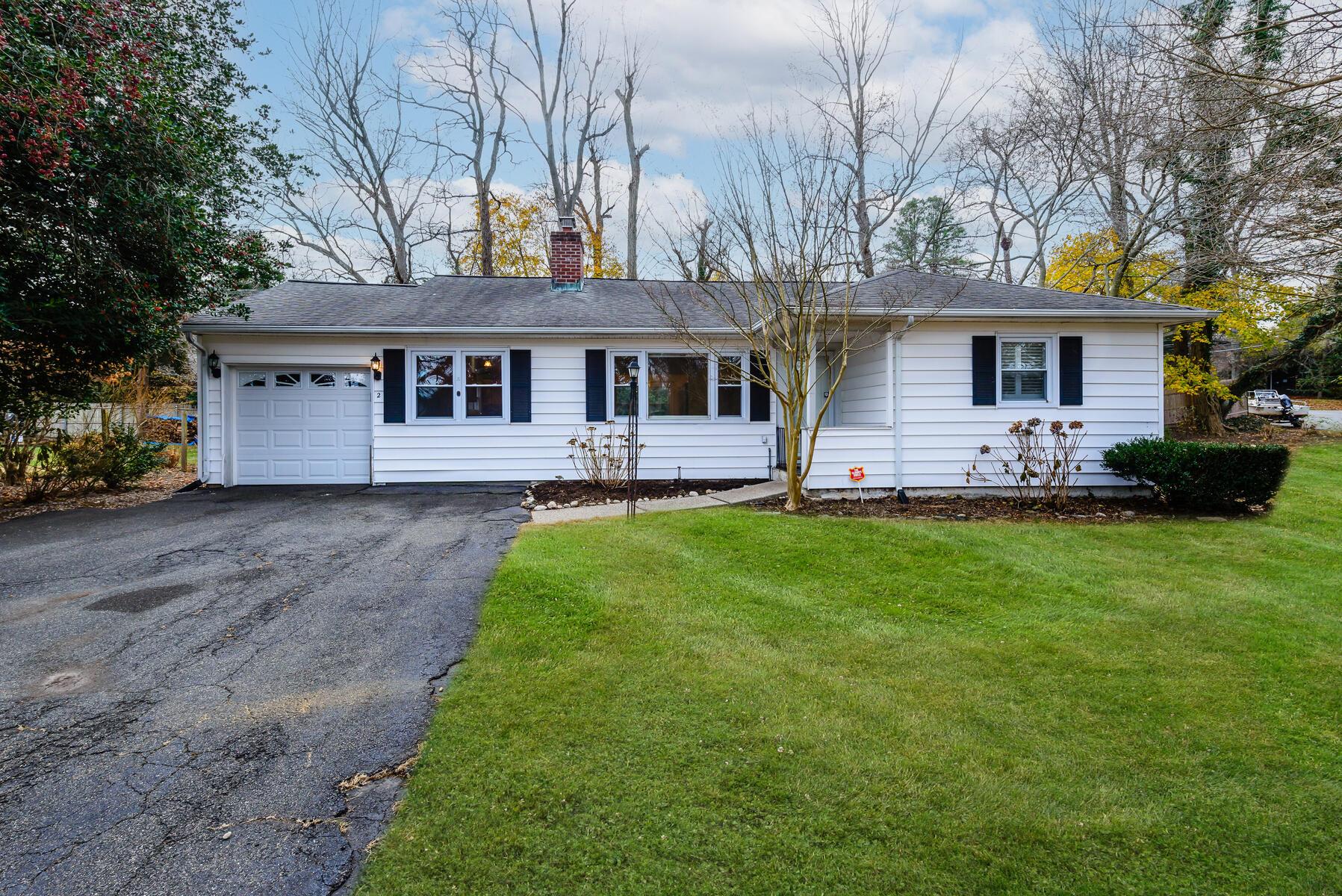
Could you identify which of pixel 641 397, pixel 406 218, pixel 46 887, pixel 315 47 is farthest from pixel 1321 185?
pixel 315 47

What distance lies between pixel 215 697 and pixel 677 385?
820cm

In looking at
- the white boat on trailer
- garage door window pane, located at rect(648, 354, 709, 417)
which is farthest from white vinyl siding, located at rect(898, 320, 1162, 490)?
the white boat on trailer

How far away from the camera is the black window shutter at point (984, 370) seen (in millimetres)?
9023

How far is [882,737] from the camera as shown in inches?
113

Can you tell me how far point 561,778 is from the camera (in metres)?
2.52

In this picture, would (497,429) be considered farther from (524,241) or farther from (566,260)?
(524,241)

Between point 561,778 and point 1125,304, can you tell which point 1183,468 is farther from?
point 561,778

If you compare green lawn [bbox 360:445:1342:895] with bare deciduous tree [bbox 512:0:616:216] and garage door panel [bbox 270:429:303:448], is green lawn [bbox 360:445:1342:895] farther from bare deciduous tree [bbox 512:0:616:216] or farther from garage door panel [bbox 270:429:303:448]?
bare deciduous tree [bbox 512:0:616:216]

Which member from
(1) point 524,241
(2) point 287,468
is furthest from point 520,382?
A: (1) point 524,241

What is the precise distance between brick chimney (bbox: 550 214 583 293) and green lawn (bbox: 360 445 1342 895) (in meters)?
8.33

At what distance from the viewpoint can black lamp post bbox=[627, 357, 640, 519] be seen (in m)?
8.03

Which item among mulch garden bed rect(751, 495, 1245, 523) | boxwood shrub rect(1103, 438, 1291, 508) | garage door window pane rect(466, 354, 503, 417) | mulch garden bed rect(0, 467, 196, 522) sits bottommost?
mulch garden bed rect(751, 495, 1245, 523)

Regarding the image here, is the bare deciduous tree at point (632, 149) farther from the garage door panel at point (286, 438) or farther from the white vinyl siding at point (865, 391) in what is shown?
the garage door panel at point (286, 438)

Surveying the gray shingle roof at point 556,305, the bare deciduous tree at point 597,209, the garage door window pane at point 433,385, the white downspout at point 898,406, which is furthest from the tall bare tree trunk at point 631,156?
the white downspout at point 898,406
